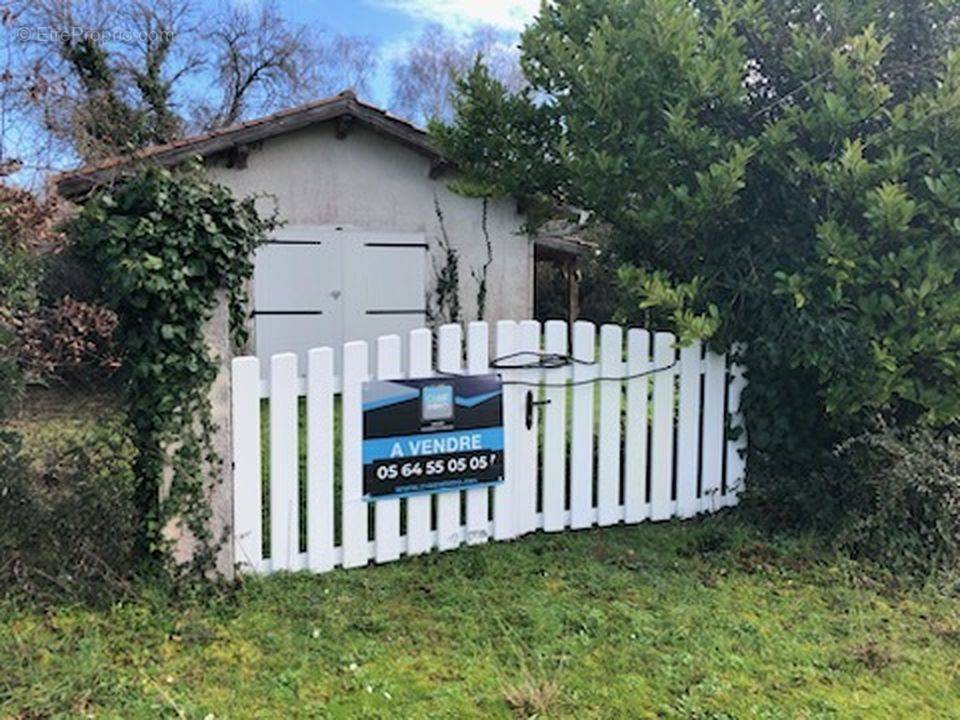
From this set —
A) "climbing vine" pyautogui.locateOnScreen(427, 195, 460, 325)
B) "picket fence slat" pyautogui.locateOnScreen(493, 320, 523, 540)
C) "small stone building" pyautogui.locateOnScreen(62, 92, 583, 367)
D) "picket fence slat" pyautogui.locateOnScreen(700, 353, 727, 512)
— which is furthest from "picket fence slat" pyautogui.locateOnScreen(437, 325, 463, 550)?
"climbing vine" pyautogui.locateOnScreen(427, 195, 460, 325)

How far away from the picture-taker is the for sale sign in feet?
12.5

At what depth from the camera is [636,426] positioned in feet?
14.8

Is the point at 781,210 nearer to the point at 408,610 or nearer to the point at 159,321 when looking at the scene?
the point at 408,610

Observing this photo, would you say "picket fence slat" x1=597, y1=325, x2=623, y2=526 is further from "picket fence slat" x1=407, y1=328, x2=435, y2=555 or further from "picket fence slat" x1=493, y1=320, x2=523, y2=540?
"picket fence slat" x1=407, y1=328, x2=435, y2=555

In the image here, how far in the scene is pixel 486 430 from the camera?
4.11 metres

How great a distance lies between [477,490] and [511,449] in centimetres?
29

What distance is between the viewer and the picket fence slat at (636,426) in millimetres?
4500

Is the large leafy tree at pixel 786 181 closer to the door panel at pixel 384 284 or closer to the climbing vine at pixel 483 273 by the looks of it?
the door panel at pixel 384 284

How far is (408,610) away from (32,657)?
1.42 metres

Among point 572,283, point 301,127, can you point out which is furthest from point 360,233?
point 572,283

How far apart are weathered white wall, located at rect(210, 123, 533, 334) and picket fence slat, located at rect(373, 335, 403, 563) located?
17.5 feet

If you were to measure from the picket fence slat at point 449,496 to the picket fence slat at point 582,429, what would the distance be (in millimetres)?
722

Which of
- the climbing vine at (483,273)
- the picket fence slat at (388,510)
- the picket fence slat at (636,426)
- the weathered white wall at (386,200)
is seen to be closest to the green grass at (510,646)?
the picket fence slat at (388,510)

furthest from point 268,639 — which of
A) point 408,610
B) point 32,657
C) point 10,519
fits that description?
point 10,519
